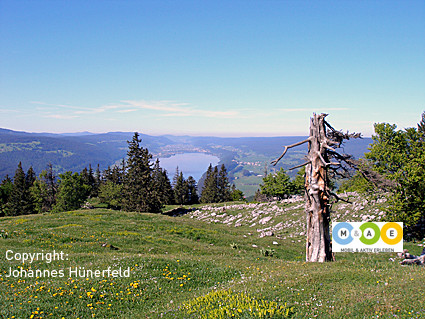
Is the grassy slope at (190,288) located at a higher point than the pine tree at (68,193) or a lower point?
higher

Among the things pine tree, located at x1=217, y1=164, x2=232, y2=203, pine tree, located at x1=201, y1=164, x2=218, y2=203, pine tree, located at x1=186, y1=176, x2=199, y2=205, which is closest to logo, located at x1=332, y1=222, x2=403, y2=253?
pine tree, located at x1=201, y1=164, x2=218, y2=203

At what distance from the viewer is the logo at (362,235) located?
44.2 ft

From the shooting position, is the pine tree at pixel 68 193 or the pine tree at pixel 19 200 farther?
the pine tree at pixel 19 200

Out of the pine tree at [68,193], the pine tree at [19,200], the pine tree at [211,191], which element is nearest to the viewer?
the pine tree at [68,193]

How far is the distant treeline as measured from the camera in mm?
51812

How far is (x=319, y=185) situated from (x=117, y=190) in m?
71.3

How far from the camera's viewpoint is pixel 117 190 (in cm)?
7512

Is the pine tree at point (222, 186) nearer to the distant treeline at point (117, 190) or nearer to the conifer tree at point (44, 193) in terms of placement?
the distant treeline at point (117, 190)

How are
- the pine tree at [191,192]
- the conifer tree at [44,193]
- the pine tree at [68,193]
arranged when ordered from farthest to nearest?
the pine tree at [191,192] < the conifer tree at [44,193] < the pine tree at [68,193]

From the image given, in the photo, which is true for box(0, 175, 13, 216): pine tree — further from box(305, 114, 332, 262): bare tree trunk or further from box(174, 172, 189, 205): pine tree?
box(305, 114, 332, 262): bare tree trunk

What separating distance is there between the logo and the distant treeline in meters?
42.5

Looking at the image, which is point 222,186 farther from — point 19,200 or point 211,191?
point 19,200

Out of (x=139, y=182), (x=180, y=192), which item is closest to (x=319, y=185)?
(x=139, y=182)

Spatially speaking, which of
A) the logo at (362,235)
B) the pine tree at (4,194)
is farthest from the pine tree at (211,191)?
the logo at (362,235)
